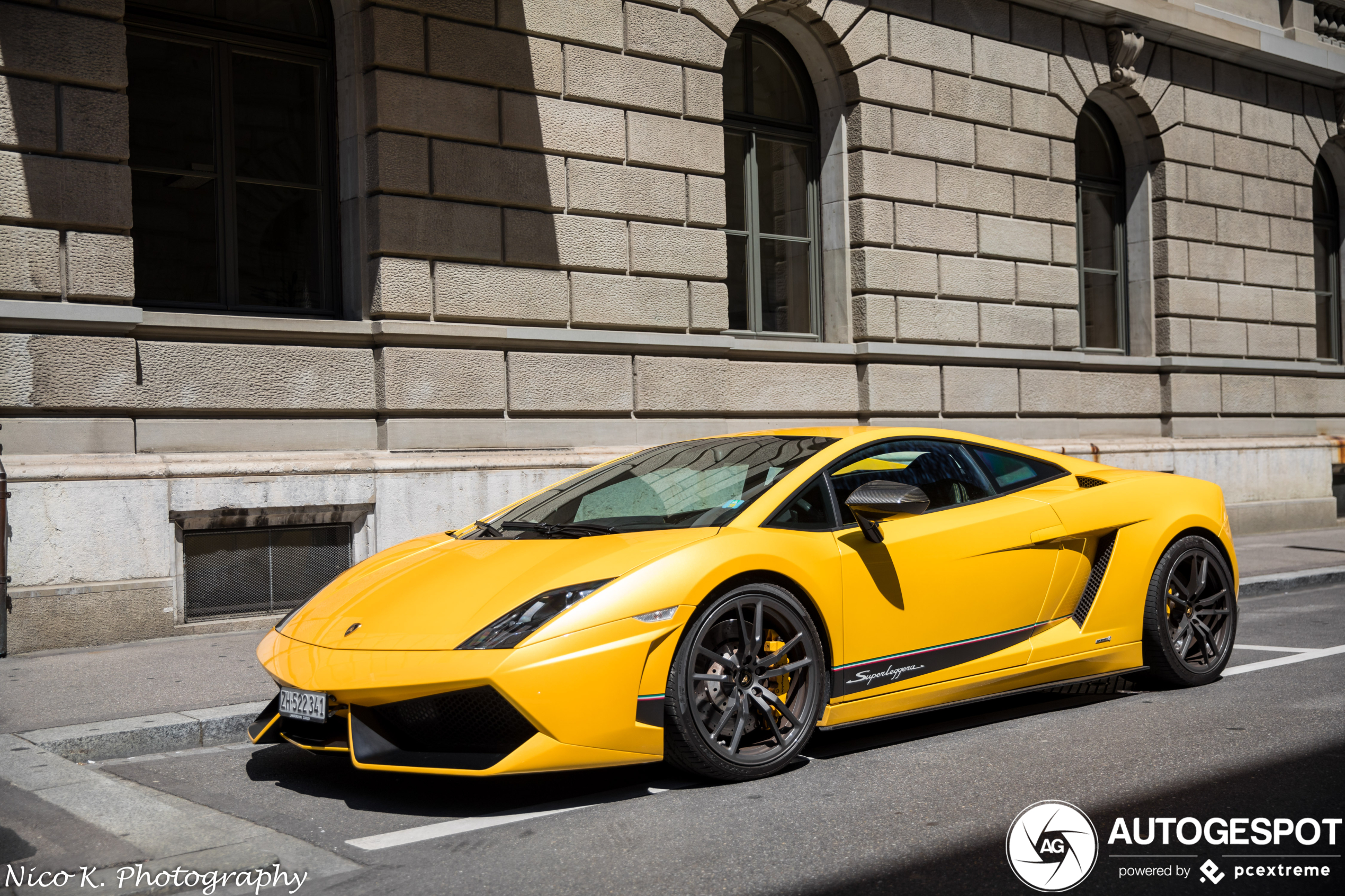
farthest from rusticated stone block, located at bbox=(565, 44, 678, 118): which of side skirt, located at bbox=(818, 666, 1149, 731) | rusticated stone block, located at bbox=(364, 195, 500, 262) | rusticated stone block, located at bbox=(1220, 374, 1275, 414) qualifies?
rusticated stone block, located at bbox=(1220, 374, 1275, 414)

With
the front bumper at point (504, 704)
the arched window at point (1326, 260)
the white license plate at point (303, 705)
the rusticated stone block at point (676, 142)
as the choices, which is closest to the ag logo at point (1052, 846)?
the front bumper at point (504, 704)

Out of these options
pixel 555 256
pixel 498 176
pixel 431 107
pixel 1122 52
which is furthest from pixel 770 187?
pixel 1122 52

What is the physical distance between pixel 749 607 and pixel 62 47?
633 cm

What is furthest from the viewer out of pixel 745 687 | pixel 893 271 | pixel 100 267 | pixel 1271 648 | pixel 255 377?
pixel 893 271

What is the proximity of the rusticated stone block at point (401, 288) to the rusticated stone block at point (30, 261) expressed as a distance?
2159 mm

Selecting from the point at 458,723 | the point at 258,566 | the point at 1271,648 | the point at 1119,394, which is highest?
the point at 1119,394

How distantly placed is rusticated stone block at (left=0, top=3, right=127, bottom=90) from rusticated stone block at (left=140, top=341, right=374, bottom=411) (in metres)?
1.77

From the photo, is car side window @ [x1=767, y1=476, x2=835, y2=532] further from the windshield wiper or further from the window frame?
the windshield wiper

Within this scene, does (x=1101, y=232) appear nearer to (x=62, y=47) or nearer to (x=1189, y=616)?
(x=1189, y=616)

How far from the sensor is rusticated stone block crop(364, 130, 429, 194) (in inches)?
364

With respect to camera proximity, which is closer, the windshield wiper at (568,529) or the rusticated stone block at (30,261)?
the windshield wiper at (568,529)

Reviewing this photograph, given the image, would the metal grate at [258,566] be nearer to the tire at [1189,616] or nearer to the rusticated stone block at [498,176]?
the rusticated stone block at [498,176]

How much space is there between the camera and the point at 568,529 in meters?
4.87

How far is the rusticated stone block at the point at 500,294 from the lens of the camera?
952cm
